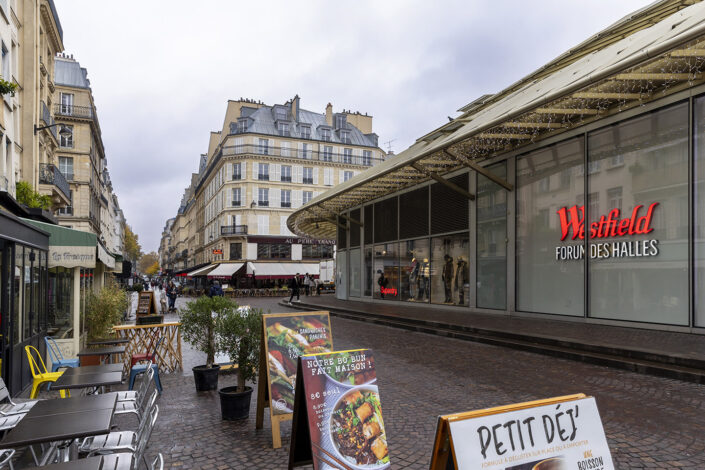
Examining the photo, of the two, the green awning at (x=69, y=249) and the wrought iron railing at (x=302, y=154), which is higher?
the wrought iron railing at (x=302, y=154)

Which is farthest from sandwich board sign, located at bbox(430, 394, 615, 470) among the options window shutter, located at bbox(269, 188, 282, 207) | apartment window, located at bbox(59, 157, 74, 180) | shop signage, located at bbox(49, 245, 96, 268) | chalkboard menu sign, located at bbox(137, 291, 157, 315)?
window shutter, located at bbox(269, 188, 282, 207)

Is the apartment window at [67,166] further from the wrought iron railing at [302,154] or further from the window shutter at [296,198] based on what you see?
the window shutter at [296,198]

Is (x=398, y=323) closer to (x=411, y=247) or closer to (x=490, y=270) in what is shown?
(x=490, y=270)

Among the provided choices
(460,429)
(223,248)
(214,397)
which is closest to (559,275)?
(214,397)

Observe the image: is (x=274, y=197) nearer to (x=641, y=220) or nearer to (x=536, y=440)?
(x=641, y=220)

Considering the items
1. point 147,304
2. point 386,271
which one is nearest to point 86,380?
point 147,304

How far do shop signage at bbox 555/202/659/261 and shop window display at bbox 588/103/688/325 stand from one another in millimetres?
Answer: 23

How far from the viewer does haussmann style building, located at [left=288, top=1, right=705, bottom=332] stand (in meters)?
10.1

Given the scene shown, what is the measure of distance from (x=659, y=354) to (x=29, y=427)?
871 centimetres

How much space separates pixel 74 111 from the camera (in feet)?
132

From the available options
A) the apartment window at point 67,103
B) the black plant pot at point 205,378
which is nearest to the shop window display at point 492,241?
the black plant pot at point 205,378

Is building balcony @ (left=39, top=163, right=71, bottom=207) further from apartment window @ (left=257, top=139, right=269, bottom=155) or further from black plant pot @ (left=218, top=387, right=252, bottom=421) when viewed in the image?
apartment window @ (left=257, top=139, right=269, bottom=155)

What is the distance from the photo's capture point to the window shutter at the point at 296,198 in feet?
165

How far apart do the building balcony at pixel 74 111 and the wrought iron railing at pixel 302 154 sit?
12825 mm
